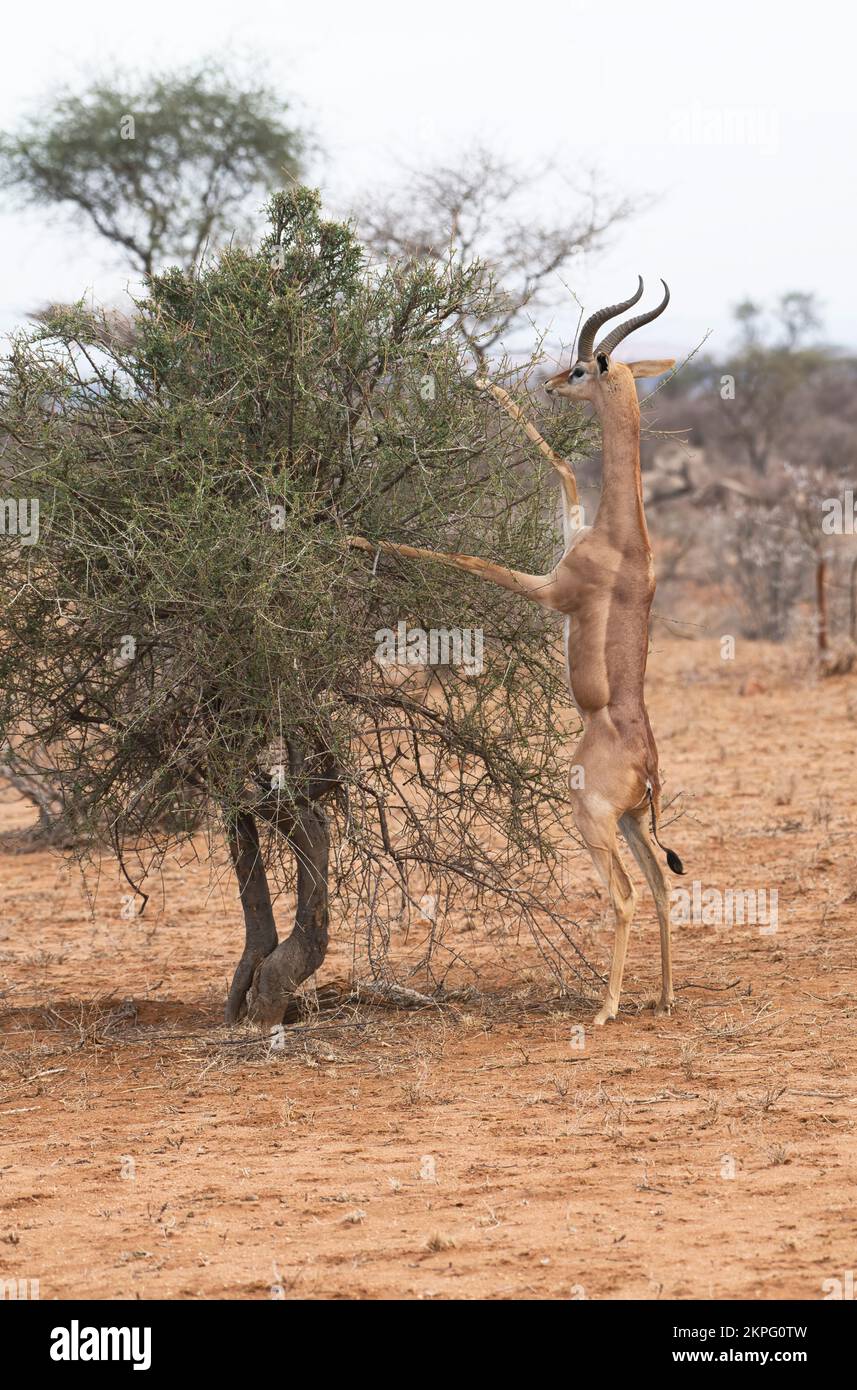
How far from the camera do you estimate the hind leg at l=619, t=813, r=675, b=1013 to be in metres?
7.11

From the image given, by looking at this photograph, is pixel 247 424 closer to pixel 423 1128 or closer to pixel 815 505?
pixel 423 1128

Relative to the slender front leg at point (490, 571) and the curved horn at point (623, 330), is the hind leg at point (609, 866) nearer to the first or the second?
the slender front leg at point (490, 571)

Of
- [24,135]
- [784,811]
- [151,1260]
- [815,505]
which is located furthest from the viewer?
[24,135]

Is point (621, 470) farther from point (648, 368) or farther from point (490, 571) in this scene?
point (490, 571)

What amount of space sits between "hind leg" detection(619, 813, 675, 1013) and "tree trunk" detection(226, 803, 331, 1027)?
1.37 metres

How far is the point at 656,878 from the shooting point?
7227 millimetres

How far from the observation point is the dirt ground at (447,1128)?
4344 millimetres

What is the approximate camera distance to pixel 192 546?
618 centimetres

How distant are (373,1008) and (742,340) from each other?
143ft
